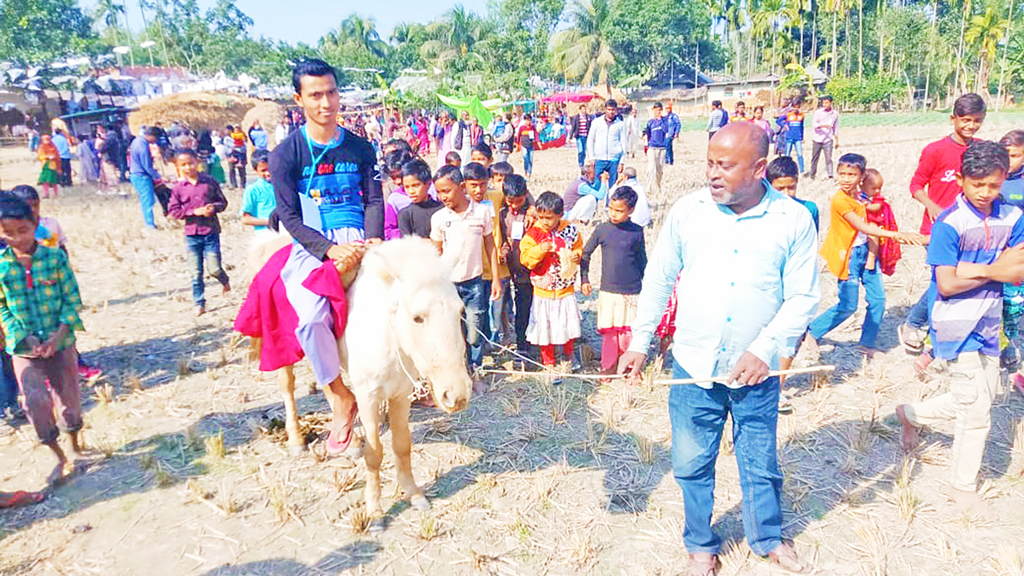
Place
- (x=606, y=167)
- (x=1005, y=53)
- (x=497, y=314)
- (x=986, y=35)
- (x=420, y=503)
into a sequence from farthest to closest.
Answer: (x=986, y=35) < (x=1005, y=53) < (x=606, y=167) < (x=497, y=314) < (x=420, y=503)

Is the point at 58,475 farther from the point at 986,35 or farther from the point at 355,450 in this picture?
the point at 986,35

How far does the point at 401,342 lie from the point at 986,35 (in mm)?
56809

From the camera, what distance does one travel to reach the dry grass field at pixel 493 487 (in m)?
3.78

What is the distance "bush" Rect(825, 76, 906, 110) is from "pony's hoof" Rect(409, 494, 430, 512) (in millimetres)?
50395

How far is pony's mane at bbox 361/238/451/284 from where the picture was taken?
11.4 feet

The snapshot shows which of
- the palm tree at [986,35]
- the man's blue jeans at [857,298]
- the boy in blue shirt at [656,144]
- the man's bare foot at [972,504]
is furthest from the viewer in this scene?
the palm tree at [986,35]

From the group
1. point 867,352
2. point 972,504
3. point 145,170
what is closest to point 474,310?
point 972,504

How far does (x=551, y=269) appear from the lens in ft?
19.2

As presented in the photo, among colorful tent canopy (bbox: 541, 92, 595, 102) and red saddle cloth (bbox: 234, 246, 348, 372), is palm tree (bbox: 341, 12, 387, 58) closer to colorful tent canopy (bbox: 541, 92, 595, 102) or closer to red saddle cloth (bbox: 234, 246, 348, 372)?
colorful tent canopy (bbox: 541, 92, 595, 102)

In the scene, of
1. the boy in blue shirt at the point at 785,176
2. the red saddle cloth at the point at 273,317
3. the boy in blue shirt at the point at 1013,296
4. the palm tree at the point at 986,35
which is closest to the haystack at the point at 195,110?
the red saddle cloth at the point at 273,317

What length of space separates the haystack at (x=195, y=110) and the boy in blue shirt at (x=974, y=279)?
32637 mm

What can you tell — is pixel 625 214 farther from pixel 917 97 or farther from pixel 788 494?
pixel 917 97

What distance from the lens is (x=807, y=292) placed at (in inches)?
119

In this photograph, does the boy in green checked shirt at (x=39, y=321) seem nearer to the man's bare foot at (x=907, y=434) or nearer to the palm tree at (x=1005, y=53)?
the man's bare foot at (x=907, y=434)
